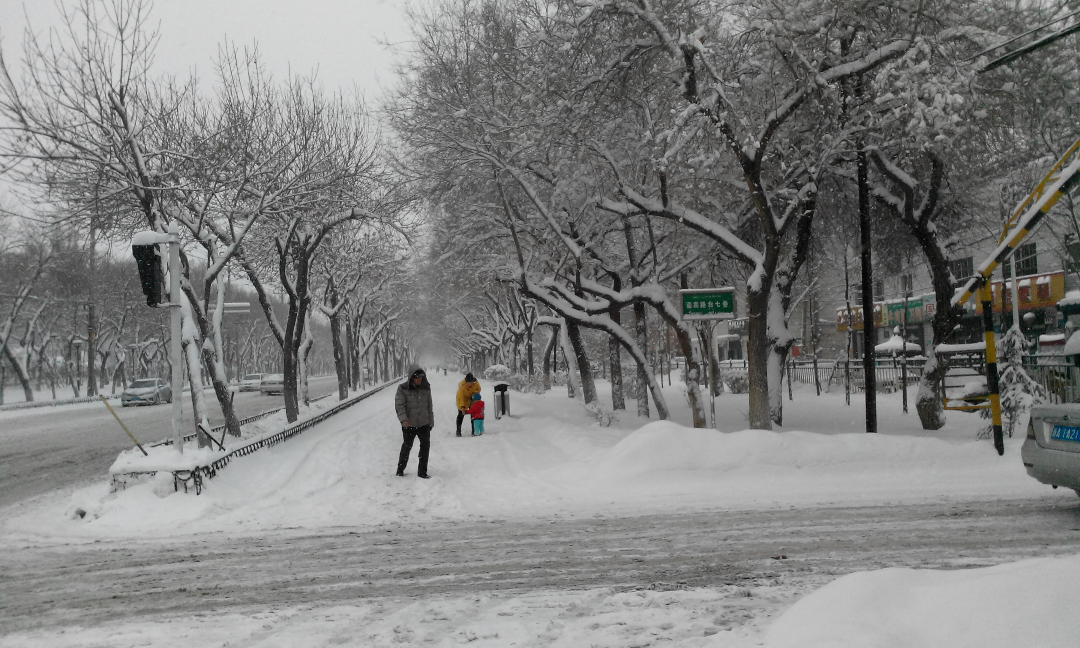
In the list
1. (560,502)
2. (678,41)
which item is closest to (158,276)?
(560,502)

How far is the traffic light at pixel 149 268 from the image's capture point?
1062 cm

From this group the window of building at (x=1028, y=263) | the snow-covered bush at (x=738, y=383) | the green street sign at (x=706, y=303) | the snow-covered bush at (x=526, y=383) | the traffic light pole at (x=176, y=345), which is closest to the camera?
the traffic light pole at (x=176, y=345)

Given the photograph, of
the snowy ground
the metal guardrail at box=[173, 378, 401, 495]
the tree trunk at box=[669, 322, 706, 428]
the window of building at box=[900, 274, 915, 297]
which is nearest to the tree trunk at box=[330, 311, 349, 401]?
the metal guardrail at box=[173, 378, 401, 495]

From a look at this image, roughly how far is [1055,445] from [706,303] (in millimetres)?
6418

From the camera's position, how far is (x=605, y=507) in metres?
9.42

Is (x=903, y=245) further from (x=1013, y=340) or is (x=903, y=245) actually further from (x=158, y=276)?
(x=158, y=276)

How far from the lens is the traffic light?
10.6 metres

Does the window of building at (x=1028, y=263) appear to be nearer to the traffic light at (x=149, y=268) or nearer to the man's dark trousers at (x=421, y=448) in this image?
the man's dark trousers at (x=421, y=448)

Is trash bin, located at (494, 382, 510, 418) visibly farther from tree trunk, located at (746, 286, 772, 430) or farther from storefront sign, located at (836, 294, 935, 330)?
storefront sign, located at (836, 294, 935, 330)

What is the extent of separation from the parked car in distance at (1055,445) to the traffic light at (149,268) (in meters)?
10.7

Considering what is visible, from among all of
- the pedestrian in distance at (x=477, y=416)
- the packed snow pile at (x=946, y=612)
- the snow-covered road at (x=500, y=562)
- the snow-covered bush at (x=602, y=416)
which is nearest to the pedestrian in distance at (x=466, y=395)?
the pedestrian in distance at (x=477, y=416)

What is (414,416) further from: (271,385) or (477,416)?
(271,385)

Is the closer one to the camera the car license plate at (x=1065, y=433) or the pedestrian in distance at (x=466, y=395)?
the car license plate at (x=1065, y=433)

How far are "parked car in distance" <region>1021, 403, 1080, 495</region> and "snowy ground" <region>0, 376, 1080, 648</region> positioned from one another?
1143mm
